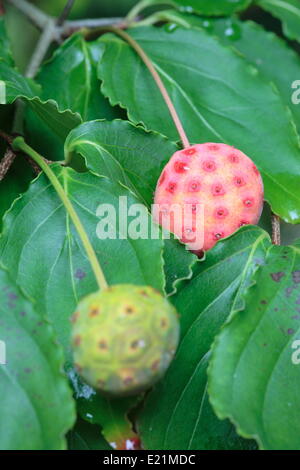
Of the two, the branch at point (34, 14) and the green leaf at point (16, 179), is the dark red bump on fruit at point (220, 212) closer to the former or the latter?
the green leaf at point (16, 179)

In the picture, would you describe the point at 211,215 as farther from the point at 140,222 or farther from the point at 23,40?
the point at 23,40

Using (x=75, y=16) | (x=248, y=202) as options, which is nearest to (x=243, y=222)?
(x=248, y=202)

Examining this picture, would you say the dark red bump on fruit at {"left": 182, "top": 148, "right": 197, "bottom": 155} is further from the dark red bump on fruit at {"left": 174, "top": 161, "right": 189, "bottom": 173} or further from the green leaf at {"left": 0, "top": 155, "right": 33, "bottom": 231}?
the green leaf at {"left": 0, "top": 155, "right": 33, "bottom": 231}

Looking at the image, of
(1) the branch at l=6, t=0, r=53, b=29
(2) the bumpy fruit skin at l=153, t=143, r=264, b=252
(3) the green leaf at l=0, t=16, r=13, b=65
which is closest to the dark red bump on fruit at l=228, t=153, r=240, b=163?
(2) the bumpy fruit skin at l=153, t=143, r=264, b=252

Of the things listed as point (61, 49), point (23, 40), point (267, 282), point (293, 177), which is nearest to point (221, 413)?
point (267, 282)

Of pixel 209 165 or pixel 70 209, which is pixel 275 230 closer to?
pixel 209 165
